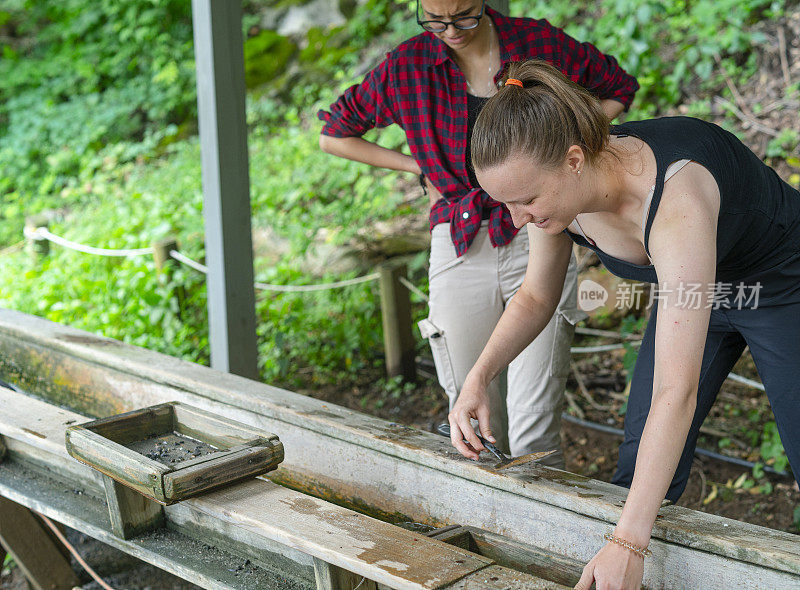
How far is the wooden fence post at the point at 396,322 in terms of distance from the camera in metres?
4.20

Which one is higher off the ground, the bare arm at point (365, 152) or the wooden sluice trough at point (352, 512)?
the bare arm at point (365, 152)

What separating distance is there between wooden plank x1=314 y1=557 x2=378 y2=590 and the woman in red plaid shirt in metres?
0.82

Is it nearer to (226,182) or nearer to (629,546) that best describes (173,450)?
(226,182)

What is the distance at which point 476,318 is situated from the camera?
245cm

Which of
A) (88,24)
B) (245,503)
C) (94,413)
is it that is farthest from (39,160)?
(245,503)

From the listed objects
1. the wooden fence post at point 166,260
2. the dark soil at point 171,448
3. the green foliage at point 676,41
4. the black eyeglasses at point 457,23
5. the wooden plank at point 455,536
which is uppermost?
the green foliage at point 676,41

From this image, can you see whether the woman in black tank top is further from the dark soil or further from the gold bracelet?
the dark soil

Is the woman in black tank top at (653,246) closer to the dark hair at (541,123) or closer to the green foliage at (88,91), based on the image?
the dark hair at (541,123)

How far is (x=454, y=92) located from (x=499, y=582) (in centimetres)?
138

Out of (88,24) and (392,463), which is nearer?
(392,463)

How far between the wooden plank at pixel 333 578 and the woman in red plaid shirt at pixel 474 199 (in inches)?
32.3

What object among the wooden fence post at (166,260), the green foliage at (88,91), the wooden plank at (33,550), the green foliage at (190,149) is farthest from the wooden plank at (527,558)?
the green foliage at (88,91)

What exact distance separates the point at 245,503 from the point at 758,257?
4.31 feet

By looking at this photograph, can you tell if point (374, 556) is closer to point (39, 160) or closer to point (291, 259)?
point (291, 259)
